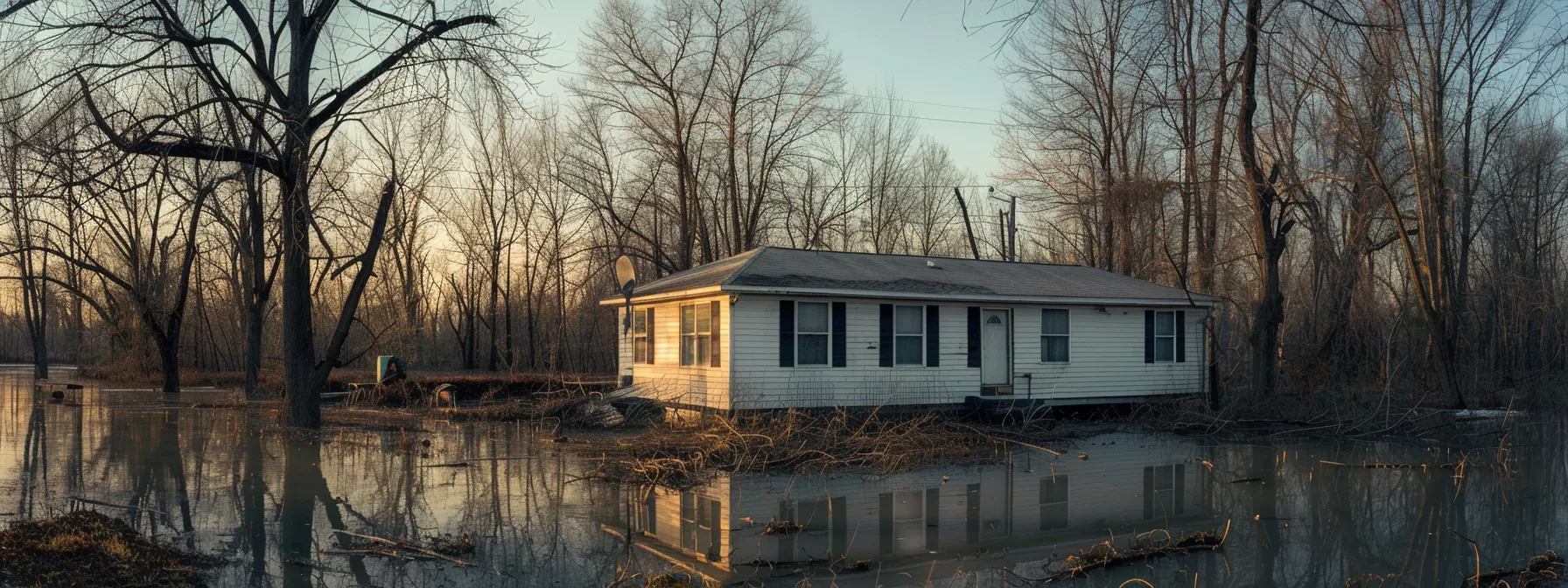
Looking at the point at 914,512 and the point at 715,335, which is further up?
the point at 715,335

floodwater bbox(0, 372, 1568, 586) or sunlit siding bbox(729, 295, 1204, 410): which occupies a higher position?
sunlit siding bbox(729, 295, 1204, 410)

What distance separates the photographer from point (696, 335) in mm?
18203

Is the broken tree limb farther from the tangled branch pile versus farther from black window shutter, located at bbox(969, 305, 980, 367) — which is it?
black window shutter, located at bbox(969, 305, 980, 367)

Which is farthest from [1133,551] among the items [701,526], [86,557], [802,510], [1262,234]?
[1262,234]

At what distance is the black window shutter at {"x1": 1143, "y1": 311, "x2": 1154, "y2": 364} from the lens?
21.3m

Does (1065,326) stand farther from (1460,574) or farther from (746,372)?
(1460,574)

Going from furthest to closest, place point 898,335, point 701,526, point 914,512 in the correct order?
point 898,335 → point 914,512 → point 701,526

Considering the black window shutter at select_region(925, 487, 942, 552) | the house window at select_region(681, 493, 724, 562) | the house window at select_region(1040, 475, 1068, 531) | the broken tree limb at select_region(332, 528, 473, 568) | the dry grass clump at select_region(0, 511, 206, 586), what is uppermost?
the dry grass clump at select_region(0, 511, 206, 586)

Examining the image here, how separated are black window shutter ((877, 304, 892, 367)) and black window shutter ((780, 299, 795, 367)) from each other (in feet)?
5.69

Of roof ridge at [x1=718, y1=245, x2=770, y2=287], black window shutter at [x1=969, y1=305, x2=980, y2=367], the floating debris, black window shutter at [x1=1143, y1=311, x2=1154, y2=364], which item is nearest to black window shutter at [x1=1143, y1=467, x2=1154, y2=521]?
the floating debris

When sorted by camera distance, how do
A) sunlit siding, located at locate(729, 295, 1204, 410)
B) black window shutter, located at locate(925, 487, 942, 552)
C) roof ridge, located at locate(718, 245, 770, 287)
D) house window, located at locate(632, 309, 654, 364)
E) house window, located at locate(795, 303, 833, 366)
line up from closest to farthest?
1. black window shutter, located at locate(925, 487, 942, 552)
2. roof ridge, located at locate(718, 245, 770, 287)
3. sunlit siding, located at locate(729, 295, 1204, 410)
4. house window, located at locate(795, 303, 833, 366)
5. house window, located at locate(632, 309, 654, 364)

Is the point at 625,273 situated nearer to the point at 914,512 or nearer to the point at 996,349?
the point at 996,349

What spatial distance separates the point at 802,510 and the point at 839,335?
25.2ft

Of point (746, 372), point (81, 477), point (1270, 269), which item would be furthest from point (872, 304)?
point (81, 477)
